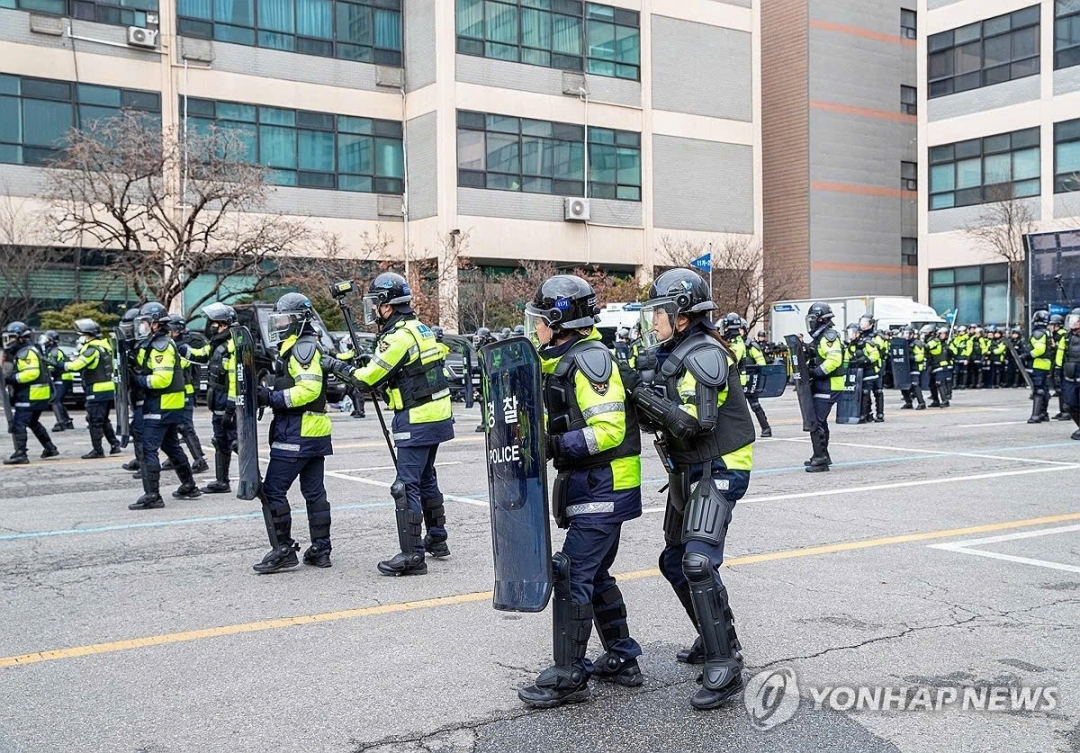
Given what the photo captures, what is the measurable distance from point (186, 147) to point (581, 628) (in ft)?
86.9

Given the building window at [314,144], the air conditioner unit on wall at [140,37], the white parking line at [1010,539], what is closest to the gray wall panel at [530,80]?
the building window at [314,144]

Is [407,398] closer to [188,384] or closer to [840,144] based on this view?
[188,384]

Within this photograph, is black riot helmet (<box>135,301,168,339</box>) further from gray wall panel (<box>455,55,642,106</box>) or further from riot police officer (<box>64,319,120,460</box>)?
gray wall panel (<box>455,55,642,106</box>)

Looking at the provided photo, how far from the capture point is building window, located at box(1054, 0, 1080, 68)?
3906 cm

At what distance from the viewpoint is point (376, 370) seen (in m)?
7.36

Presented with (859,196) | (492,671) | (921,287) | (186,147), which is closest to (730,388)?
(492,671)

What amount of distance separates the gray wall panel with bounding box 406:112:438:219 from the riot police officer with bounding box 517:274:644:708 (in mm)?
31669

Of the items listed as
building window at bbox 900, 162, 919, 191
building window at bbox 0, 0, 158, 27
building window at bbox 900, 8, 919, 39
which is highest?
building window at bbox 900, 8, 919, 39

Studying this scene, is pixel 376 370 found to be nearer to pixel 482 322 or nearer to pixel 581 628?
pixel 581 628

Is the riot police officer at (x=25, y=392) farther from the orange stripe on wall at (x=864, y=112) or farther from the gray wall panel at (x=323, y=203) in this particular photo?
the orange stripe on wall at (x=864, y=112)

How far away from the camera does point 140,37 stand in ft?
105

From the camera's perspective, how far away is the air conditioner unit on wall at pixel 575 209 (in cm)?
3822

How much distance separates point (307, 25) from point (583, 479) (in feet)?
111

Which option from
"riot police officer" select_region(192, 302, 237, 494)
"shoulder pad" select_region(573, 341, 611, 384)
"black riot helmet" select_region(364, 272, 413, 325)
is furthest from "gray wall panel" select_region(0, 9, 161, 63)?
"shoulder pad" select_region(573, 341, 611, 384)
